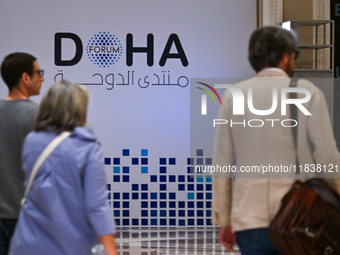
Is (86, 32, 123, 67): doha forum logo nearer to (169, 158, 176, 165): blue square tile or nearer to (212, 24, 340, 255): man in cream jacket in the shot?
(169, 158, 176, 165): blue square tile

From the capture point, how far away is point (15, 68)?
2.54 m

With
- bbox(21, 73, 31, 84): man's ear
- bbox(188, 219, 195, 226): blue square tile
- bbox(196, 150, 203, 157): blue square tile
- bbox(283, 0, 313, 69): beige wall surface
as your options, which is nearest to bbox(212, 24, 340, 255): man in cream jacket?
bbox(21, 73, 31, 84): man's ear

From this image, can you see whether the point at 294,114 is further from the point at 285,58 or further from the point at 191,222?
the point at 191,222

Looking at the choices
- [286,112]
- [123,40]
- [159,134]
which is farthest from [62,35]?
[286,112]

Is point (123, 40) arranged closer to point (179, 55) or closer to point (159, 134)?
point (179, 55)

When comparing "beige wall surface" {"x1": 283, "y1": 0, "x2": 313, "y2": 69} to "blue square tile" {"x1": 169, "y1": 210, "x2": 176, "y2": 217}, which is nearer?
"beige wall surface" {"x1": 283, "y1": 0, "x2": 313, "y2": 69}

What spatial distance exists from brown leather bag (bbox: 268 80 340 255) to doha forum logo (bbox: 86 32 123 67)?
13.2 feet

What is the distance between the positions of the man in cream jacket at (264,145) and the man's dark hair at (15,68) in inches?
44.7

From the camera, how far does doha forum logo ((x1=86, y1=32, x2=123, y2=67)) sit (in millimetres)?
5562

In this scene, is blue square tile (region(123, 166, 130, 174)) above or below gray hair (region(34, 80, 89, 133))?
below

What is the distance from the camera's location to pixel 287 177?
6.12 ft

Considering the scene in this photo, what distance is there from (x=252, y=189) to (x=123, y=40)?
3.97 metres

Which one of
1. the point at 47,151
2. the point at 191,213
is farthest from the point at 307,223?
the point at 191,213

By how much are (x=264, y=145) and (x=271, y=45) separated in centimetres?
41
